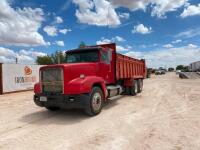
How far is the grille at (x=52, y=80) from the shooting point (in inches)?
314

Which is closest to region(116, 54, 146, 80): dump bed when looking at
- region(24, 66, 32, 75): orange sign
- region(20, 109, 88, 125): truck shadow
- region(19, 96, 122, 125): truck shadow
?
region(19, 96, 122, 125): truck shadow

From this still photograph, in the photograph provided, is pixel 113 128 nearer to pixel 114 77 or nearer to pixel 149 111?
pixel 149 111

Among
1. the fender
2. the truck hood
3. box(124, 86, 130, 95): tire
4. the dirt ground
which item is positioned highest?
the truck hood

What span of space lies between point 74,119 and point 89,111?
60 centimetres

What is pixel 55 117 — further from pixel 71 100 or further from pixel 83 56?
pixel 83 56

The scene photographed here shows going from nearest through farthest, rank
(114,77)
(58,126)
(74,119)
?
(58,126), (74,119), (114,77)

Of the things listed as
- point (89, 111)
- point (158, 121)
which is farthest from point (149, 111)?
point (89, 111)

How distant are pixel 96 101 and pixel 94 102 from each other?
0.46ft

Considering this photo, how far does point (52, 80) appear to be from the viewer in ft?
26.7

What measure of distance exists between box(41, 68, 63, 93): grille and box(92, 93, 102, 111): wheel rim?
1.29 metres

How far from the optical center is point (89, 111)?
26.6ft

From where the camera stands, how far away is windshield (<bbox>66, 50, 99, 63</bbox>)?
9602mm

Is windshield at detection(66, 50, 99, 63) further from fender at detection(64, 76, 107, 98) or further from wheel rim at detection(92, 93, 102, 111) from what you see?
wheel rim at detection(92, 93, 102, 111)

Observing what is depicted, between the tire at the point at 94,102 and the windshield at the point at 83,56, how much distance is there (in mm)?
1484
